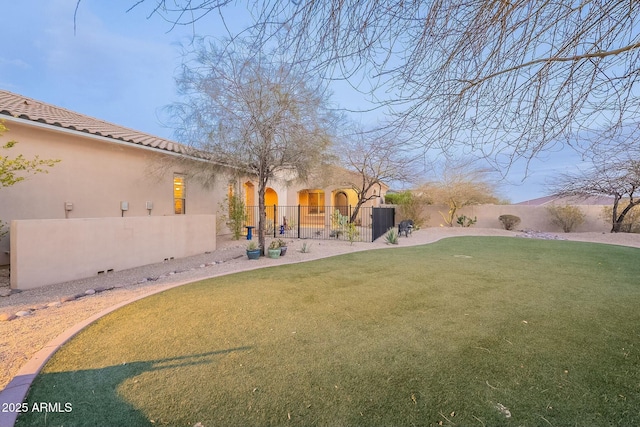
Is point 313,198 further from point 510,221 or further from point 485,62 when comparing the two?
point 485,62

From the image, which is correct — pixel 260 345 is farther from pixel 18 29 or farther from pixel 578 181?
pixel 578 181

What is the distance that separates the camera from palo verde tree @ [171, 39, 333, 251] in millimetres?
7098

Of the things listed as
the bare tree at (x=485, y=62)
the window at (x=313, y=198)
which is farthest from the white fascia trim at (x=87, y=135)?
the window at (x=313, y=198)

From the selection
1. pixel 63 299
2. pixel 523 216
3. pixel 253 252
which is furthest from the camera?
pixel 523 216

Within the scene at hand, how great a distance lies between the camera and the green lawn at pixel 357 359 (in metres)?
2.12

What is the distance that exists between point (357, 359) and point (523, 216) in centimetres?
2082

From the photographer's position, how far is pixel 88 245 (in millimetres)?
6289

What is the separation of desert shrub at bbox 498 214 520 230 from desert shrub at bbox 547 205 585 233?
1904 mm

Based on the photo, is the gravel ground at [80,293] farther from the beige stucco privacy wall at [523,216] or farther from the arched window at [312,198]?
the beige stucco privacy wall at [523,216]

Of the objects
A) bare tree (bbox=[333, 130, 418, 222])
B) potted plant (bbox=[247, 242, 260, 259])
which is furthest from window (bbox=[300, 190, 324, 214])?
potted plant (bbox=[247, 242, 260, 259])

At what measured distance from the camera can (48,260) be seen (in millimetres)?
5586

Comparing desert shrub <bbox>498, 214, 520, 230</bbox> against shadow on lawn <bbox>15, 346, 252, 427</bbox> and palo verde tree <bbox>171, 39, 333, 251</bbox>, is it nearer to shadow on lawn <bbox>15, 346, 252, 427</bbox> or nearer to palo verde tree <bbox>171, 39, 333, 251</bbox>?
palo verde tree <bbox>171, 39, 333, 251</bbox>

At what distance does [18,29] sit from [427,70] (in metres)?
4.14

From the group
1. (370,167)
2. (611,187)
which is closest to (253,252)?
(370,167)
